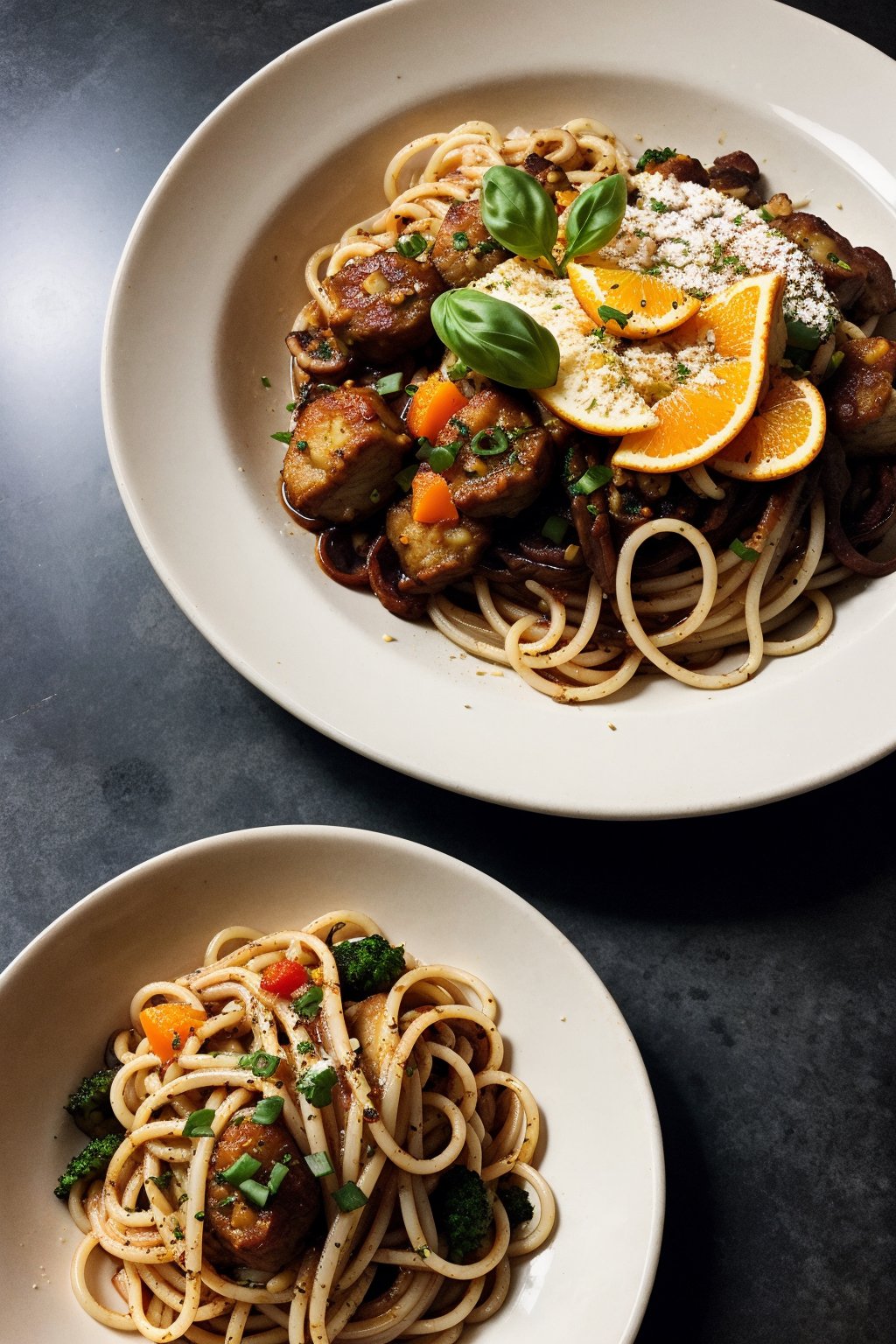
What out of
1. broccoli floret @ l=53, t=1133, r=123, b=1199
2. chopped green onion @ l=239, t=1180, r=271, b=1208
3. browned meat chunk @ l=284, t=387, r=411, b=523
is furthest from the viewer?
browned meat chunk @ l=284, t=387, r=411, b=523

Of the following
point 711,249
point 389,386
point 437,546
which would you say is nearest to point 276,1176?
point 437,546

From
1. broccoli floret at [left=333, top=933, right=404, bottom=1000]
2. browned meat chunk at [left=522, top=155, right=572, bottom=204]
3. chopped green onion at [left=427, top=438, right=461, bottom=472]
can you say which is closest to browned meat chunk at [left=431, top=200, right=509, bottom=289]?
browned meat chunk at [left=522, top=155, right=572, bottom=204]

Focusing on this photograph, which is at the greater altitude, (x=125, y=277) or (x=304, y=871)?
(x=125, y=277)

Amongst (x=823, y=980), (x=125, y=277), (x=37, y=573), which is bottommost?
(x=37, y=573)

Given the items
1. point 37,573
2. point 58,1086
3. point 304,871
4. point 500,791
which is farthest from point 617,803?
point 37,573

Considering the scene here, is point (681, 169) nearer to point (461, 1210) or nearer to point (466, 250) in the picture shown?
point (466, 250)

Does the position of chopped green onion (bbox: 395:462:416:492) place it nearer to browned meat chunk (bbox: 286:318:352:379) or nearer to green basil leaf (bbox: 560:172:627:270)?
browned meat chunk (bbox: 286:318:352:379)

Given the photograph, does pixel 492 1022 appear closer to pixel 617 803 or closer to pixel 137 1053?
pixel 617 803
